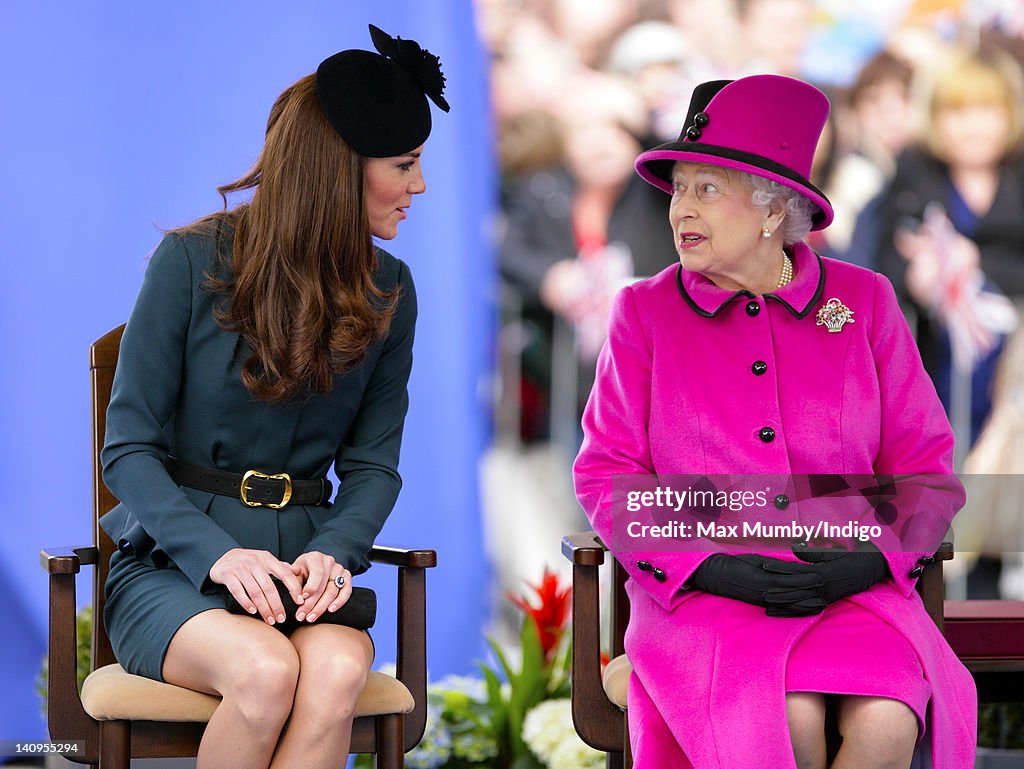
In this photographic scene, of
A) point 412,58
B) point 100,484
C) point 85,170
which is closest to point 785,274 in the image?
point 412,58

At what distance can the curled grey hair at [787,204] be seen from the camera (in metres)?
2.98

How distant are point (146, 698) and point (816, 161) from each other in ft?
9.96

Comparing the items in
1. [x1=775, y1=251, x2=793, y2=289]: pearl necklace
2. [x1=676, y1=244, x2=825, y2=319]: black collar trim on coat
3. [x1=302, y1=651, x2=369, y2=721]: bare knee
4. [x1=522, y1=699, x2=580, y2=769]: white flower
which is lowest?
[x1=522, y1=699, x2=580, y2=769]: white flower

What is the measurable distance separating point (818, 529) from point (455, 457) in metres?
1.75

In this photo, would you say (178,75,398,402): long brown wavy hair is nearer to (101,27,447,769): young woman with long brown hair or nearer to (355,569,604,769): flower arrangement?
(101,27,447,769): young woman with long brown hair

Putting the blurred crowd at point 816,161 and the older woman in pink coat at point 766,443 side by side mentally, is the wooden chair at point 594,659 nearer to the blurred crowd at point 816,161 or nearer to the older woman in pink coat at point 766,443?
the older woman in pink coat at point 766,443

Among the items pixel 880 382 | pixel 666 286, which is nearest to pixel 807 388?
pixel 880 382

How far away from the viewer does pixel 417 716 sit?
278 cm

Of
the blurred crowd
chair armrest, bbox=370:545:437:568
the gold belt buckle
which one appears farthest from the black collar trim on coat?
the blurred crowd

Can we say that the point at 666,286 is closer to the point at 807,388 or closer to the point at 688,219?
the point at 688,219

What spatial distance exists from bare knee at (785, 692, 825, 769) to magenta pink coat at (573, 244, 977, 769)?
0.13m

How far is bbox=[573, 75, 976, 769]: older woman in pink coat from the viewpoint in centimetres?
259

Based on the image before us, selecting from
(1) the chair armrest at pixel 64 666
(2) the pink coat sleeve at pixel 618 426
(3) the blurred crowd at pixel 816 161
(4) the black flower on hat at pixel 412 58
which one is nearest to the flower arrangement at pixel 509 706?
(3) the blurred crowd at pixel 816 161

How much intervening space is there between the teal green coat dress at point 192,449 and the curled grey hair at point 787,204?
2.95 feet
